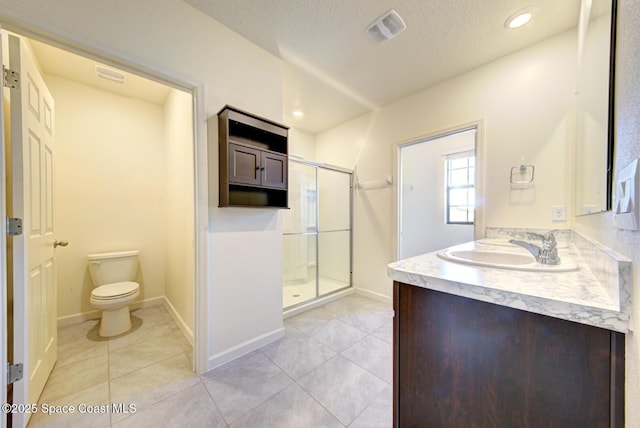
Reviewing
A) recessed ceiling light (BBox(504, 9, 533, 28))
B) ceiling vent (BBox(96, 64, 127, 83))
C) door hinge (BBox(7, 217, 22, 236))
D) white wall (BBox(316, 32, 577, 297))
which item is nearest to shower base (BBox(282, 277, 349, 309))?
white wall (BBox(316, 32, 577, 297))

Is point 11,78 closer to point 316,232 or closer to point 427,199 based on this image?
point 316,232

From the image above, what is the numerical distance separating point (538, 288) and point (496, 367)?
0.27 meters

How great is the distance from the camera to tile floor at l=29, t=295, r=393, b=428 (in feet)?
4.18

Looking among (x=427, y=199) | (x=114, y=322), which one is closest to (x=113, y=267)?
(x=114, y=322)

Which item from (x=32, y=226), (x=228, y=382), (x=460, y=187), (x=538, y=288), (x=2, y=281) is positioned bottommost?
(x=228, y=382)

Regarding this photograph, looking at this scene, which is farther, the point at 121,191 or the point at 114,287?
the point at 121,191

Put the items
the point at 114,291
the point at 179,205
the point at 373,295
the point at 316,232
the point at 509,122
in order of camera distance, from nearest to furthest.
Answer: the point at 509,122
the point at 114,291
the point at 179,205
the point at 373,295
the point at 316,232

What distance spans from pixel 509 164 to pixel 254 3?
7.88 feet

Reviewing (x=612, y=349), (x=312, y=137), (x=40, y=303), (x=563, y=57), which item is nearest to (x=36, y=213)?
(x=40, y=303)

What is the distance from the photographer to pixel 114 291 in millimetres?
2133

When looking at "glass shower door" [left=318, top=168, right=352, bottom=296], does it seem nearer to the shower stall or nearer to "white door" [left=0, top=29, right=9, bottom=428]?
the shower stall

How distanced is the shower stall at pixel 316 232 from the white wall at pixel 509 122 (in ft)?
2.17

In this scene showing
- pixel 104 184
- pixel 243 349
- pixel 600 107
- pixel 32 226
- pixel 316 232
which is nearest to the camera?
pixel 600 107

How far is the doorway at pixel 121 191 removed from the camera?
2.30 metres
